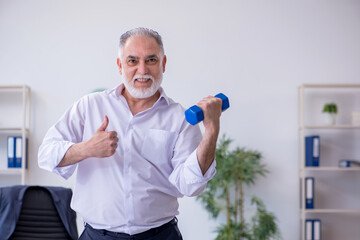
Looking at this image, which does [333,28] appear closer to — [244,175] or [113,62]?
[244,175]

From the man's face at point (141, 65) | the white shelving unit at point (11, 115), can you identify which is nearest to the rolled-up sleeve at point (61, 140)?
the man's face at point (141, 65)

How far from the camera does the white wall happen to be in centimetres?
517

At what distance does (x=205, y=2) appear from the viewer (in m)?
5.23

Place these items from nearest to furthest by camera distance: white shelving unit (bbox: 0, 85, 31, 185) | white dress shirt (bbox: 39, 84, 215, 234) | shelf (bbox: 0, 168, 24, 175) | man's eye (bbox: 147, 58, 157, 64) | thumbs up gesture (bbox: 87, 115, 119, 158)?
thumbs up gesture (bbox: 87, 115, 119, 158)
white dress shirt (bbox: 39, 84, 215, 234)
man's eye (bbox: 147, 58, 157, 64)
shelf (bbox: 0, 168, 24, 175)
white shelving unit (bbox: 0, 85, 31, 185)

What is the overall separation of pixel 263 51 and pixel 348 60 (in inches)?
35.7

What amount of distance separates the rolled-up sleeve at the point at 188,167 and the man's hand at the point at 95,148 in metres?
0.24

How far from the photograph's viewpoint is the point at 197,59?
17.1 feet

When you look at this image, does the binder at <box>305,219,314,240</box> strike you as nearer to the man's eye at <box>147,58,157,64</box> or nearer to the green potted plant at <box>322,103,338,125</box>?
the green potted plant at <box>322,103,338,125</box>

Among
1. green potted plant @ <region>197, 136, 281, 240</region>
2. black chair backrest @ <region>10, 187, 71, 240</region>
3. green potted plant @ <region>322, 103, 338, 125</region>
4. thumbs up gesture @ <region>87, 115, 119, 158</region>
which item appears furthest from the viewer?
green potted plant @ <region>322, 103, 338, 125</region>

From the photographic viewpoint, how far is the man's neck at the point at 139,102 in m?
1.86

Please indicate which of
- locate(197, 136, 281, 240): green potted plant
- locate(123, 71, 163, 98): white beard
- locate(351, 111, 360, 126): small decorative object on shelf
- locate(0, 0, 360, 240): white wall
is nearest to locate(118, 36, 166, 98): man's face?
locate(123, 71, 163, 98): white beard

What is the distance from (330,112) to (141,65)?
3.63m

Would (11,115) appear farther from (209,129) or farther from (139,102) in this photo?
(209,129)

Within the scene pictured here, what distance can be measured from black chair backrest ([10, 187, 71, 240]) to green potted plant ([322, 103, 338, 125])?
2956 millimetres
